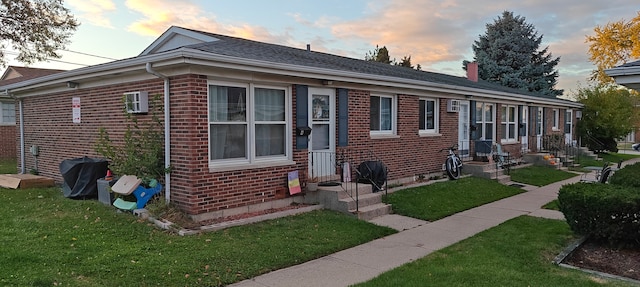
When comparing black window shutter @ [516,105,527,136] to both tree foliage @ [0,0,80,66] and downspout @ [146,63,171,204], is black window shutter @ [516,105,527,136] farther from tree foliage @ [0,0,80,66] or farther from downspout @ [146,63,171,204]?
tree foliage @ [0,0,80,66]

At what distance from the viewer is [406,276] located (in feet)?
15.7

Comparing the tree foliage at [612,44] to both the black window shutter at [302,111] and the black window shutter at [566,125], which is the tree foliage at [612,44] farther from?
the black window shutter at [302,111]

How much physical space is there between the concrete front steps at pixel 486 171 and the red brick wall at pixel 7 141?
60.7 ft

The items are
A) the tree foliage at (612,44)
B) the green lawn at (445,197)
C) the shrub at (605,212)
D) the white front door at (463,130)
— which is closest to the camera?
the shrub at (605,212)

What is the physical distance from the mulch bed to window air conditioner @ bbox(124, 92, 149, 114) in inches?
267

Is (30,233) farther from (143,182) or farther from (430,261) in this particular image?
(430,261)

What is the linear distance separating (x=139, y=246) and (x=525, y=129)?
632 inches

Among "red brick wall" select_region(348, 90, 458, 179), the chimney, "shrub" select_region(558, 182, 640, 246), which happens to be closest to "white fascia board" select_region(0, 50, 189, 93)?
"red brick wall" select_region(348, 90, 458, 179)

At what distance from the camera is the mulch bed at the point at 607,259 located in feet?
16.3

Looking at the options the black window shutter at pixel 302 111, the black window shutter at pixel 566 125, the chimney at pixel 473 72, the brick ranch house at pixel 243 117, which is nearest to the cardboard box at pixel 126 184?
the brick ranch house at pixel 243 117

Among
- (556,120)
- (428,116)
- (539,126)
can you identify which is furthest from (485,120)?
(556,120)

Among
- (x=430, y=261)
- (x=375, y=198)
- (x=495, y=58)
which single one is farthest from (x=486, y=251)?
(x=495, y=58)

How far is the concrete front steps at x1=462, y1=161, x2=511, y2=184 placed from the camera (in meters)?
12.4

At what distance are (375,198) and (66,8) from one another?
21.5 meters
